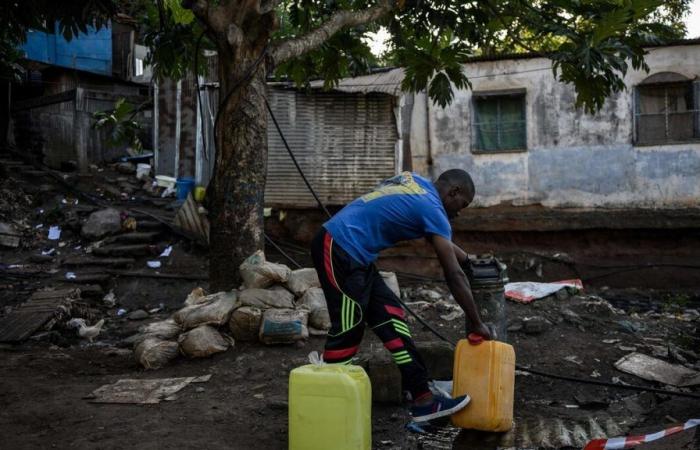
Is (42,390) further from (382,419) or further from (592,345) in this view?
(592,345)

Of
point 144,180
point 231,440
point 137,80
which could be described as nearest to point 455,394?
point 231,440

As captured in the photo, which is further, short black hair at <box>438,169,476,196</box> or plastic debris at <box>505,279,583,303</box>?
plastic debris at <box>505,279,583,303</box>

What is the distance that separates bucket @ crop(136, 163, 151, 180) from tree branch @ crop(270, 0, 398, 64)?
10651mm

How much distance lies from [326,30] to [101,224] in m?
7.43

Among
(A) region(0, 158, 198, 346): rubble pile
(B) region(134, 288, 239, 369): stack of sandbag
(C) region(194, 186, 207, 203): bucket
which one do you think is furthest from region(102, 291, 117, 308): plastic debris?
(B) region(134, 288, 239, 369): stack of sandbag

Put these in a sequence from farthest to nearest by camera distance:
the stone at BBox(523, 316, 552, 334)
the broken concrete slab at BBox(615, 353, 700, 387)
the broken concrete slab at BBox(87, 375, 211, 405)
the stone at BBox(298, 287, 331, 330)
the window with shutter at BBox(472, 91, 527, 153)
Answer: the window with shutter at BBox(472, 91, 527, 153) → the stone at BBox(523, 316, 552, 334) → the stone at BBox(298, 287, 331, 330) → the broken concrete slab at BBox(615, 353, 700, 387) → the broken concrete slab at BBox(87, 375, 211, 405)

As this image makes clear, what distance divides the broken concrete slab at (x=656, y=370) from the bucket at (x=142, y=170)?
1287 cm

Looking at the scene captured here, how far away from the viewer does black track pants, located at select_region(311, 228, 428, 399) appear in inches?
135

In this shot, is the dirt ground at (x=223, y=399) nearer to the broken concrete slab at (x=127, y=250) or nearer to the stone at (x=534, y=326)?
the stone at (x=534, y=326)

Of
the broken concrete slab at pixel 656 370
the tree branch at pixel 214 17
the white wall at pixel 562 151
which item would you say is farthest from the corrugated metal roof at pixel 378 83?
the broken concrete slab at pixel 656 370

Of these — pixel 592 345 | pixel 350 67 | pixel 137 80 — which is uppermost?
pixel 137 80

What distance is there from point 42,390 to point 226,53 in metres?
3.18

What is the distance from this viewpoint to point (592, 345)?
615 cm

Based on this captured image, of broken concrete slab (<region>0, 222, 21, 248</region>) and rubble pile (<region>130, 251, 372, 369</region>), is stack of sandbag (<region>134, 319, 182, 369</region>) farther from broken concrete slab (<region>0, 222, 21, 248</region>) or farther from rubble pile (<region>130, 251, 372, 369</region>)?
broken concrete slab (<region>0, 222, 21, 248</region>)
